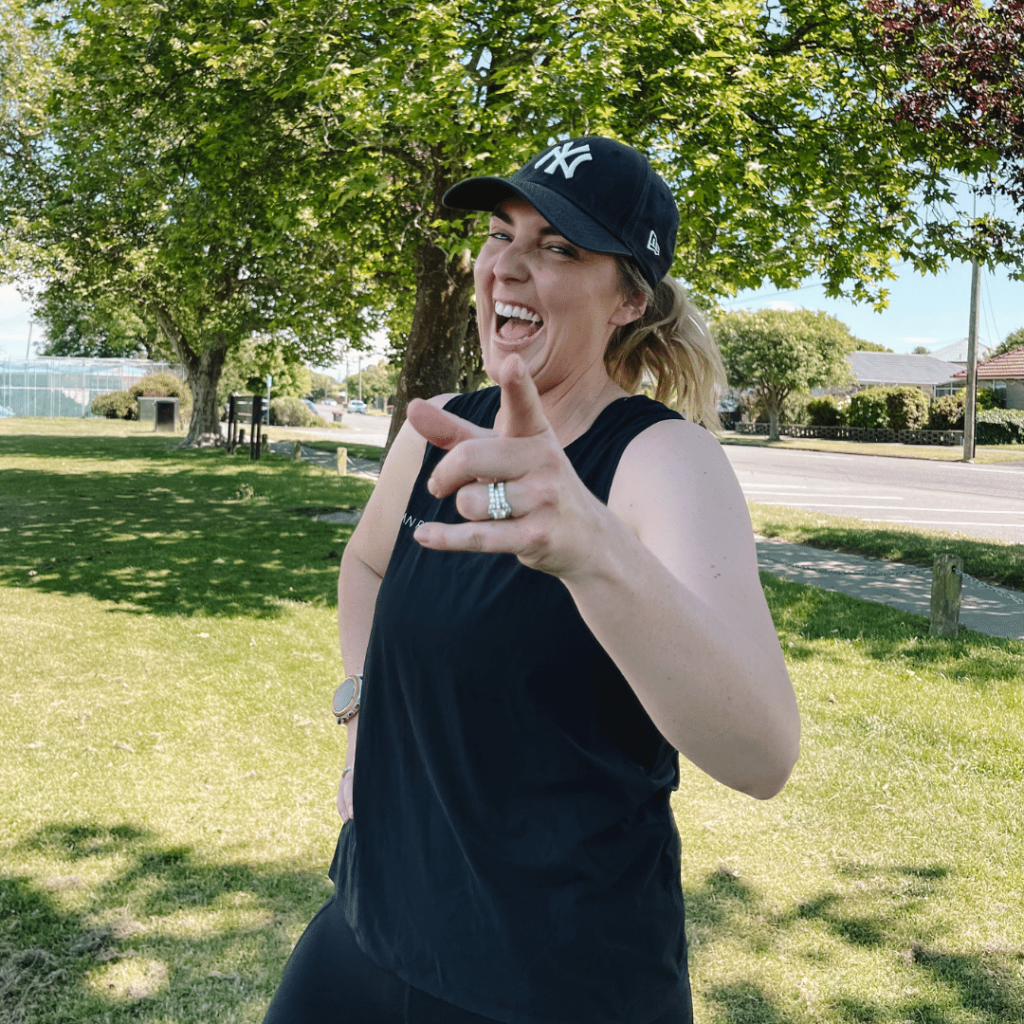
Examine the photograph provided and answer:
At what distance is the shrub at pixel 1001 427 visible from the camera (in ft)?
133

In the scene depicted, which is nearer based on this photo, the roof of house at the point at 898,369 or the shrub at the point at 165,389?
the shrub at the point at 165,389

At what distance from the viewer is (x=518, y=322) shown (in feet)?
4.94

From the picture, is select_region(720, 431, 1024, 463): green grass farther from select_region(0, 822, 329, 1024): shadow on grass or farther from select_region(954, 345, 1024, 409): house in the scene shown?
select_region(0, 822, 329, 1024): shadow on grass

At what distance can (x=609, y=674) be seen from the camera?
4.26 ft

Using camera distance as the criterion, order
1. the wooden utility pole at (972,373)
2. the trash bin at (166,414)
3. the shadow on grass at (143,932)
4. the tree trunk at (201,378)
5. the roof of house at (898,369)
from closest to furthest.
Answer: the shadow on grass at (143,932)
the tree trunk at (201,378)
the wooden utility pole at (972,373)
the trash bin at (166,414)
the roof of house at (898,369)

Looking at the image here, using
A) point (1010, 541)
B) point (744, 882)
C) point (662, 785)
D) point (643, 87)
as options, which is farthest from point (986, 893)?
point (1010, 541)

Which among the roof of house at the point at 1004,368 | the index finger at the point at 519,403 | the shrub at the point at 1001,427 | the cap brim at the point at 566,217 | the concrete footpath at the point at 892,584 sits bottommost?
the concrete footpath at the point at 892,584

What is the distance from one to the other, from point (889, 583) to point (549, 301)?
9.73 metres

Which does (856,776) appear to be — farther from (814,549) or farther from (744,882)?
(814,549)

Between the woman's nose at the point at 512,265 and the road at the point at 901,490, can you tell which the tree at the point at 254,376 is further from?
the woman's nose at the point at 512,265

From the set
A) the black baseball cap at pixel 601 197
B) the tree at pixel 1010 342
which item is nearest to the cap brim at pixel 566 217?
the black baseball cap at pixel 601 197

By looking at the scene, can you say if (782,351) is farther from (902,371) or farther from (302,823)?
(302,823)

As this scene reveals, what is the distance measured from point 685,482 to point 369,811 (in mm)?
796

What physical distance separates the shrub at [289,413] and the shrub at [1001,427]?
111 ft
